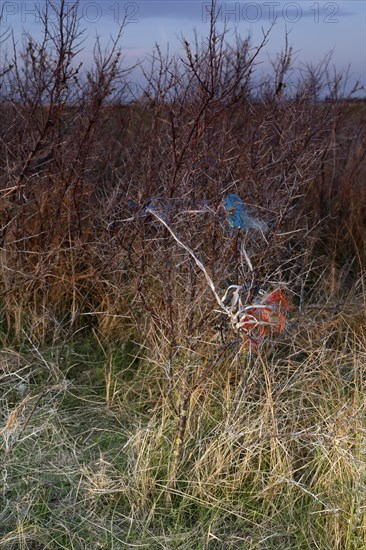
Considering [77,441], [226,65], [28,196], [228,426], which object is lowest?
[77,441]

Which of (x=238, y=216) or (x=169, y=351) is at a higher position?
(x=238, y=216)

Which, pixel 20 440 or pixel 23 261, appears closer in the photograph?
pixel 20 440

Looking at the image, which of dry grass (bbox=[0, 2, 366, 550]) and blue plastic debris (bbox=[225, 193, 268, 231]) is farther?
blue plastic debris (bbox=[225, 193, 268, 231])

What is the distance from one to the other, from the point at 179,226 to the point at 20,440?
117cm

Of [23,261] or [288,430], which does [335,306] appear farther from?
[23,261]

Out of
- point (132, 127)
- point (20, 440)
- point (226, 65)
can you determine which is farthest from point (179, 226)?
point (132, 127)

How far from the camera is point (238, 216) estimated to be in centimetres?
385

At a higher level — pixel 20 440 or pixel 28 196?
pixel 28 196

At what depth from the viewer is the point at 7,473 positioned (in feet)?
11.5

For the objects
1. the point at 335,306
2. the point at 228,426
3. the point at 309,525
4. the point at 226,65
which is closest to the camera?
the point at 309,525

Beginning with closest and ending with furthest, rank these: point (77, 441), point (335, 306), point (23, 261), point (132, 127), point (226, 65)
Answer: point (77, 441) < point (335, 306) < point (23, 261) < point (226, 65) < point (132, 127)

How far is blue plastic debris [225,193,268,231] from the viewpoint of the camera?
149 inches

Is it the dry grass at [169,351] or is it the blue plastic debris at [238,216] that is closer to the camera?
the dry grass at [169,351]

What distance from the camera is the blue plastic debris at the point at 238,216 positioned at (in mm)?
3793
